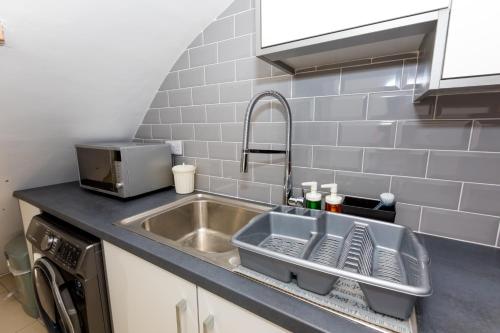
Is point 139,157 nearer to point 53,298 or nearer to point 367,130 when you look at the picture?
point 53,298

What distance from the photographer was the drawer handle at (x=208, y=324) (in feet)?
2.10

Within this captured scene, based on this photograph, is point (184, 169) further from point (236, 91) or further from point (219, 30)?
point (219, 30)

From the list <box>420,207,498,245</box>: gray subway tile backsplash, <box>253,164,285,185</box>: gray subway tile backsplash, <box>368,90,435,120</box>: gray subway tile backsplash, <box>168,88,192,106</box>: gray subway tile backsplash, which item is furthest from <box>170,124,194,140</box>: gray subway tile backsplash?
<box>420,207,498,245</box>: gray subway tile backsplash

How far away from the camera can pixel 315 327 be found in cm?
47

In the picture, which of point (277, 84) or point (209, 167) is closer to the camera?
point (277, 84)

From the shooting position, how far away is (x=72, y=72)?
1.14 m

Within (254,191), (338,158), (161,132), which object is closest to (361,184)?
(338,158)

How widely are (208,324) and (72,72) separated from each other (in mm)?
1237

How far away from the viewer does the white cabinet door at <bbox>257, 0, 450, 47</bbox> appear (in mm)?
563

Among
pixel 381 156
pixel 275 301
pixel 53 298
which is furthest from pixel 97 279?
pixel 381 156

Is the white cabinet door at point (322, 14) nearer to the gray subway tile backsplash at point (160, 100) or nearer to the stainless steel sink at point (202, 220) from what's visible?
the stainless steel sink at point (202, 220)

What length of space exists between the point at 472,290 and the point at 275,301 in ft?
1.60

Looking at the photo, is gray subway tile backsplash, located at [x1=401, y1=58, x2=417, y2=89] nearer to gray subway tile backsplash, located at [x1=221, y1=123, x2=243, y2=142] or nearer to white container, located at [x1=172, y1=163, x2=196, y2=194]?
gray subway tile backsplash, located at [x1=221, y1=123, x2=243, y2=142]

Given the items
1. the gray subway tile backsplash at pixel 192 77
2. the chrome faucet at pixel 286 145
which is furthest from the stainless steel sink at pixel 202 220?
the gray subway tile backsplash at pixel 192 77
